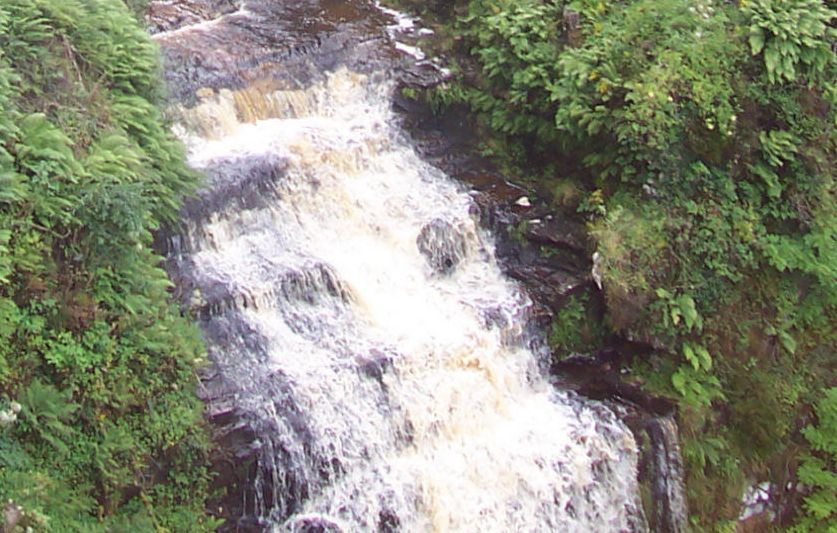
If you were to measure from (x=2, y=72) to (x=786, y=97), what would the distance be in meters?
9.90

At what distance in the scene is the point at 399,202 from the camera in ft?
37.9

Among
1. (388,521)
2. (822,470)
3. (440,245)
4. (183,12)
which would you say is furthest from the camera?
(183,12)

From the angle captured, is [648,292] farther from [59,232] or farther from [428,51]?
[59,232]

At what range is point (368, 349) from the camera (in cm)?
959

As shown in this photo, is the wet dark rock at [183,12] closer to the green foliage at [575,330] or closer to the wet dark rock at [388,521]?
the green foliage at [575,330]

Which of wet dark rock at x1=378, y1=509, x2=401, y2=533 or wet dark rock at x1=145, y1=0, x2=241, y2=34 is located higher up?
wet dark rock at x1=145, y1=0, x2=241, y2=34

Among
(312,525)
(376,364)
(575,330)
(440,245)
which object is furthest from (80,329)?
(575,330)

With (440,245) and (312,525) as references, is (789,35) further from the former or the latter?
(312,525)

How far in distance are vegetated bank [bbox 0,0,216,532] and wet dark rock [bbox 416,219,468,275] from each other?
3642mm

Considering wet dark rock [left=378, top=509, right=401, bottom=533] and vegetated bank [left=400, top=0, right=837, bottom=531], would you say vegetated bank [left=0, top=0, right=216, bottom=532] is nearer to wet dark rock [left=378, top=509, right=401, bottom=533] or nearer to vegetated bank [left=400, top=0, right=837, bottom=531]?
wet dark rock [left=378, top=509, right=401, bottom=533]

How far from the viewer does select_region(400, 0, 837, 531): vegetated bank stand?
1033cm

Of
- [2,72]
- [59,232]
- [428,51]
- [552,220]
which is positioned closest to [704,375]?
[552,220]

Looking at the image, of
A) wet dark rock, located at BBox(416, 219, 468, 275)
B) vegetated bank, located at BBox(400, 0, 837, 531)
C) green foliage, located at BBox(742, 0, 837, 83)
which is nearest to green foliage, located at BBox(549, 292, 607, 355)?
vegetated bank, located at BBox(400, 0, 837, 531)

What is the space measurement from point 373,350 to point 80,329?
343 centimetres
